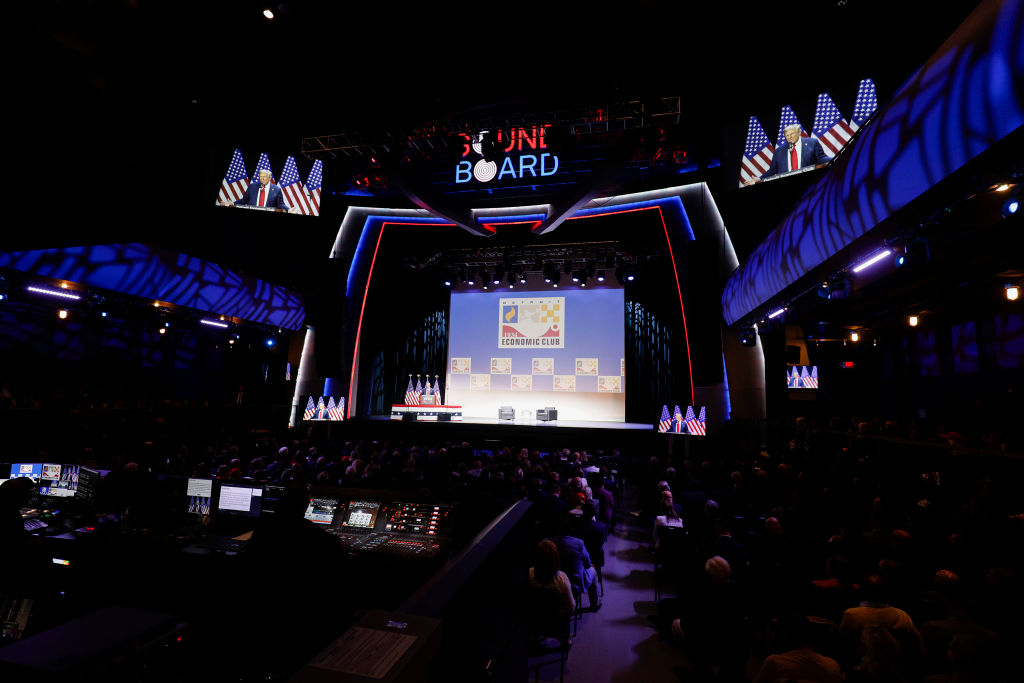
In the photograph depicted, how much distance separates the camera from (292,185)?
13234mm

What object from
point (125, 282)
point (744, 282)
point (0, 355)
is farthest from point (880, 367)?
point (0, 355)

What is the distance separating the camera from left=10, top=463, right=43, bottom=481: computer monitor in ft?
13.7

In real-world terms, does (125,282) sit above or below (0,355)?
above

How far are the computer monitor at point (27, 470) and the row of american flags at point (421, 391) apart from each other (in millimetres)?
11674

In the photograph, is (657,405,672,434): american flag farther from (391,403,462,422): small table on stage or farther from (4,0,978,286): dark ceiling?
(391,403,462,422): small table on stage

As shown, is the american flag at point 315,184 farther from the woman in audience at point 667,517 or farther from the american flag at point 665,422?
the woman in audience at point 667,517

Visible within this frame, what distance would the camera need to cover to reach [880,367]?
14797 mm

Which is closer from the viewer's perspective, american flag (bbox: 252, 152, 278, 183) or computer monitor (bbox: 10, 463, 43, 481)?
computer monitor (bbox: 10, 463, 43, 481)

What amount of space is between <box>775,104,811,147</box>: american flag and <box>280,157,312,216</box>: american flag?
40.0ft

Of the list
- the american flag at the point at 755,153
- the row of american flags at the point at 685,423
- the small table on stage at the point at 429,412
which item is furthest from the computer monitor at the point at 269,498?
the small table on stage at the point at 429,412

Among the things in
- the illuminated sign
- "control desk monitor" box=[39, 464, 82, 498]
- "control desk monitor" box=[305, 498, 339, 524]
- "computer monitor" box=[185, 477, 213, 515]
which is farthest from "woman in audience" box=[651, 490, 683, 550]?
the illuminated sign

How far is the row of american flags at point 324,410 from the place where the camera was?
13445 millimetres

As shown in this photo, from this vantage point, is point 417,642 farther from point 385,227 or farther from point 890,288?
point 385,227

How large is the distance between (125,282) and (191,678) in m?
8.62
